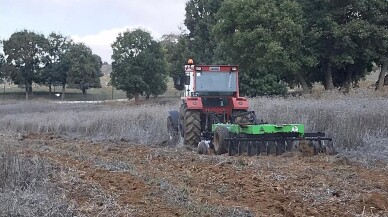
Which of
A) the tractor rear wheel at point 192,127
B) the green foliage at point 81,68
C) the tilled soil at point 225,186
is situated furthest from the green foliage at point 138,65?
the tilled soil at point 225,186

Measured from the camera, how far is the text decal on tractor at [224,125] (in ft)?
41.0

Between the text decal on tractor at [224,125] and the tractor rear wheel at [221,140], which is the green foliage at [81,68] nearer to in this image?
the text decal on tractor at [224,125]

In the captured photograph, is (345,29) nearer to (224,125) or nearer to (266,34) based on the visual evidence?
(266,34)

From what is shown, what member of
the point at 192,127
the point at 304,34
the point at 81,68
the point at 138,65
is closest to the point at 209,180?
the point at 192,127

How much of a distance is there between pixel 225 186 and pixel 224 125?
15.3 feet

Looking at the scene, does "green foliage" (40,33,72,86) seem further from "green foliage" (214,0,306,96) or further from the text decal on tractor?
the text decal on tractor

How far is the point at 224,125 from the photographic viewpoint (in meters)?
13.0

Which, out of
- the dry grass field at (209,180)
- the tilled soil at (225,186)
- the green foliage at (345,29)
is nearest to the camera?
the dry grass field at (209,180)

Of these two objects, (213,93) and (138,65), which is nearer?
(213,93)

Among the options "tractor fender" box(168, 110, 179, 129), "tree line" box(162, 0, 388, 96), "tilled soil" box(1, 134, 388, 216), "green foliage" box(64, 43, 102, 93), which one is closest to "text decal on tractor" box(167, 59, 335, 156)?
"tractor fender" box(168, 110, 179, 129)

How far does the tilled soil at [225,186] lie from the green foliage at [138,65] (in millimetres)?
36082

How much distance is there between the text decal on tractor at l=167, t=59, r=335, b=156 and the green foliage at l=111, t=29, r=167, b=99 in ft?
104

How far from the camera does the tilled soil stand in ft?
22.3

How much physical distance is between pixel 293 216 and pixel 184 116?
26.7 ft
